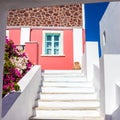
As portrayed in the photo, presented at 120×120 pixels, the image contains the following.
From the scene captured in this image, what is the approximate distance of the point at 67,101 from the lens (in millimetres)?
6867

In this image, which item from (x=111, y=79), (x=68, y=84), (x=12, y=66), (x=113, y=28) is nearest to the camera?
(x=111, y=79)

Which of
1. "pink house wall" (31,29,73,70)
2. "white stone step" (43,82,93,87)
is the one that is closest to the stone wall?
"pink house wall" (31,29,73,70)

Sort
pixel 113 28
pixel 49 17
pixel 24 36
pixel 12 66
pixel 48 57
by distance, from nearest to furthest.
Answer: pixel 12 66
pixel 113 28
pixel 48 57
pixel 24 36
pixel 49 17

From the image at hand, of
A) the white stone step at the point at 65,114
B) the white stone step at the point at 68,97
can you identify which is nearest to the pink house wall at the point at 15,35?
the white stone step at the point at 68,97

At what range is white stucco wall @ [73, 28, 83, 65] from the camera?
47.8ft

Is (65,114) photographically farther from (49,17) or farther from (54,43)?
(49,17)

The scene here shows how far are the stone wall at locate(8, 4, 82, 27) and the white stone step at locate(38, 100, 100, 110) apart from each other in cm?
923

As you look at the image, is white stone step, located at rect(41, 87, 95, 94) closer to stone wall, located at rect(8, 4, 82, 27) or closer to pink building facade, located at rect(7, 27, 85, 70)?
pink building facade, located at rect(7, 27, 85, 70)

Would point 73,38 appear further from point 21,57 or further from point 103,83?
point 103,83

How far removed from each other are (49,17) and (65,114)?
1042cm

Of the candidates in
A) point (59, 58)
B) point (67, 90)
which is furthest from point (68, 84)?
point (59, 58)

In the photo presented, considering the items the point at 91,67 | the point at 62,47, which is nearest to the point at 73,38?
the point at 62,47

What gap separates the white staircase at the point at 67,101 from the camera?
6.12 meters

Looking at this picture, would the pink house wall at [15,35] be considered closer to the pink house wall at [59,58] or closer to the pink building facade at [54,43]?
the pink building facade at [54,43]
